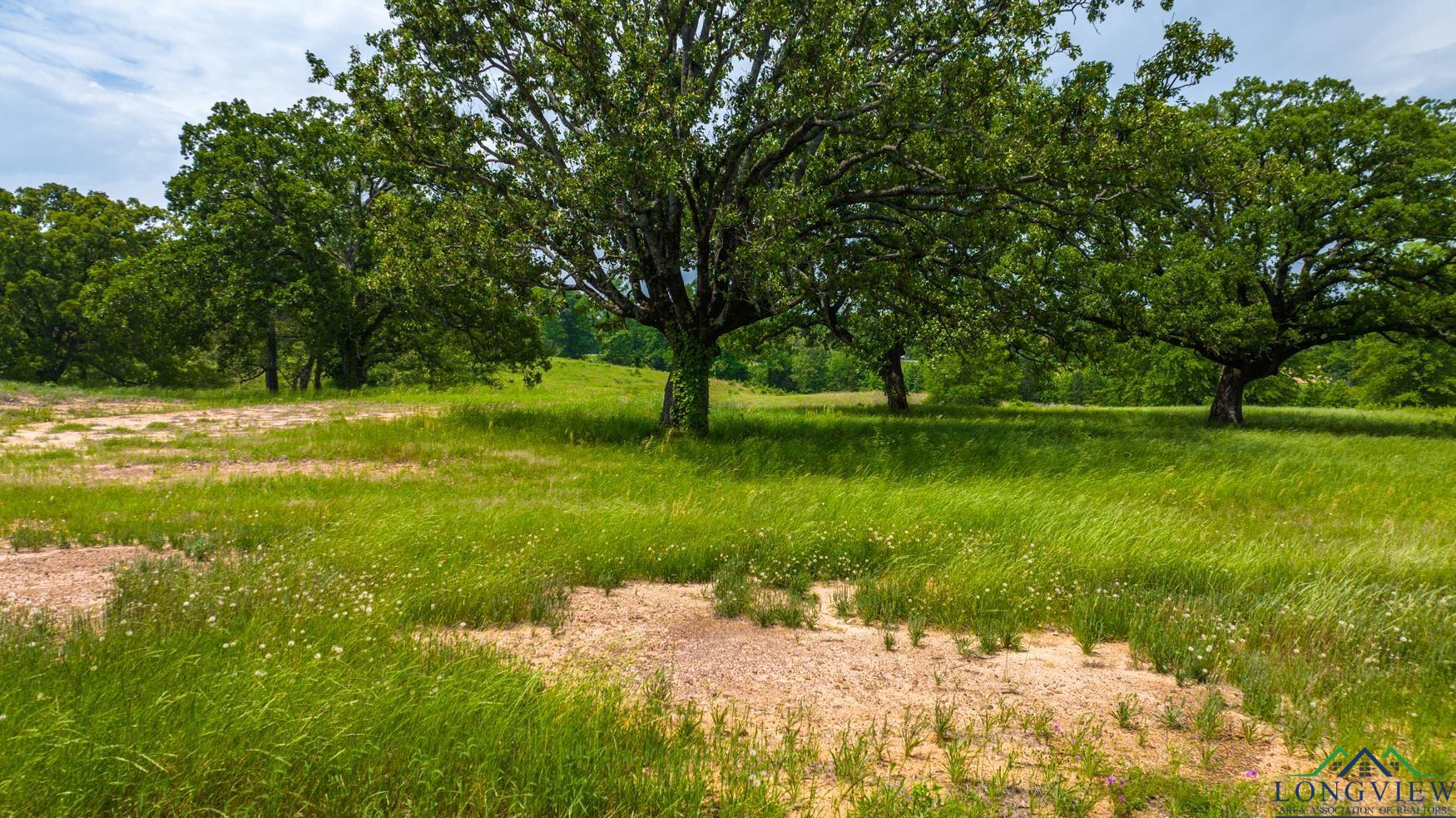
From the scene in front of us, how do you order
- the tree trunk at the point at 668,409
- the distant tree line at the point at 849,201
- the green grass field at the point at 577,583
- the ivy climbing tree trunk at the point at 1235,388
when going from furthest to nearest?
the ivy climbing tree trunk at the point at 1235,388, the tree trunk at the point at 668,409, the distant tree line at the point at 849,201, the green grass field at the point at 577,583

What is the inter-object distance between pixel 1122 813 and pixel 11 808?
4914mm

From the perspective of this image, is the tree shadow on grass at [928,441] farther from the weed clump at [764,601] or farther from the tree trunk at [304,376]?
the tree trunk at [304,376]

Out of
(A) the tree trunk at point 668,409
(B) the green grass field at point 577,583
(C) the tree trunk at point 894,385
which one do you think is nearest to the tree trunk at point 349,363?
(B) the green grass field at point 577,583

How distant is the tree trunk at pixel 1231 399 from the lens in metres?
24.7

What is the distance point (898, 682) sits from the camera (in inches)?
171

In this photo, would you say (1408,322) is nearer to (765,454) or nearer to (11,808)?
(765,454)

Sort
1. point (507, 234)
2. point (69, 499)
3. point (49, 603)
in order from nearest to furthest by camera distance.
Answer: point (49, 603) < point (69, 499) < point (507, 234)

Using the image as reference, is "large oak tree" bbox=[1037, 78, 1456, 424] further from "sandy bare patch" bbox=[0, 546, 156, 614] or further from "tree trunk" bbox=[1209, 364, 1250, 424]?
"sandy bare patch" bbox=[0, 546, 156, 614]

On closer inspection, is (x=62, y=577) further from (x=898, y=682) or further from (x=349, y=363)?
(x=349, y=363)

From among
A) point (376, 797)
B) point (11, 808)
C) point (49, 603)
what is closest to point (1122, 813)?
point (376, 797)

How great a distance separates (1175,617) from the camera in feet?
17.1

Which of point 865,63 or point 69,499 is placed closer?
point 69,499

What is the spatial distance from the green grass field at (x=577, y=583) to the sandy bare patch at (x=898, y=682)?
344 millimetres

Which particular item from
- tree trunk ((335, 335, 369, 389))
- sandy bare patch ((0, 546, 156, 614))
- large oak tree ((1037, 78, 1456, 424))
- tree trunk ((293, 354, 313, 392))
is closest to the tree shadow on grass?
large oak tree ((1037, 78, 1456, 424))
